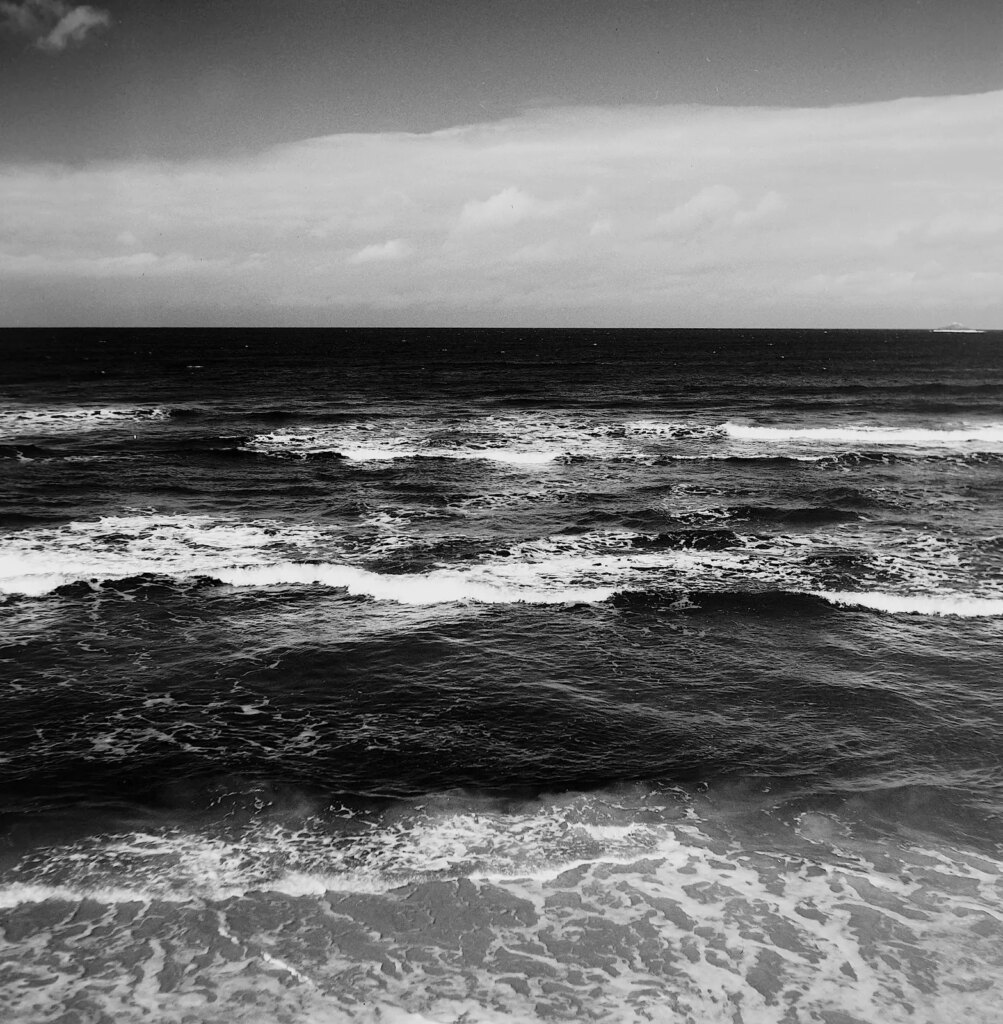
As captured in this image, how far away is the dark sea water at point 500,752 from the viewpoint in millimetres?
9516

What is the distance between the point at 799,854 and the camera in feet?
38.2

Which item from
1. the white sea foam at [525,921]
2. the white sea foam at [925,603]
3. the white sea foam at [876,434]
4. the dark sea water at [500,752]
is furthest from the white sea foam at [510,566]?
the white sea foam at [876,434]

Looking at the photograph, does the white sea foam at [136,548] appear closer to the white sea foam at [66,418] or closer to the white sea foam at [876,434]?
the white sea foam at [66,418]

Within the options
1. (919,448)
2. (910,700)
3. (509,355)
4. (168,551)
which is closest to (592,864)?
(910,700)

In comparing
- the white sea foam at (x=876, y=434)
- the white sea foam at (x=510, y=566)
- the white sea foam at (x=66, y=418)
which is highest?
the white sea foam at (x=66, y=418)

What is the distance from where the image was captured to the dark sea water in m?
9.52

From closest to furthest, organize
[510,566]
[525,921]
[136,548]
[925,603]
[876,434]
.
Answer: [525,921] < [925,603] < [510,566] < [136,548] < [876,434]

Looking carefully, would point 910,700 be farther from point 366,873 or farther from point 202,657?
point 202,657

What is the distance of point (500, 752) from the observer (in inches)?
562

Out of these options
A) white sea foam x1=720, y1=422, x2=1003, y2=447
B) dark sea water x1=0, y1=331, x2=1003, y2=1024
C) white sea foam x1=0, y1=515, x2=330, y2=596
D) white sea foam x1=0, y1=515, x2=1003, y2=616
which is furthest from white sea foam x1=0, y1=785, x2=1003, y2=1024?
white sea foam x1=720, y1=422, x2=1003, y2=447

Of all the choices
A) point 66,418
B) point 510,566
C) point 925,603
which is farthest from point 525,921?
point 66,418

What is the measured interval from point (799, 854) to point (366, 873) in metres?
5.95

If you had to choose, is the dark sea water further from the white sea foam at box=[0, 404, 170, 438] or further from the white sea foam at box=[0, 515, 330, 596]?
the white sea foam at box=[0, 404, 170, 438]

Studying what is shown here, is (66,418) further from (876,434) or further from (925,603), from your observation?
(925,603)
